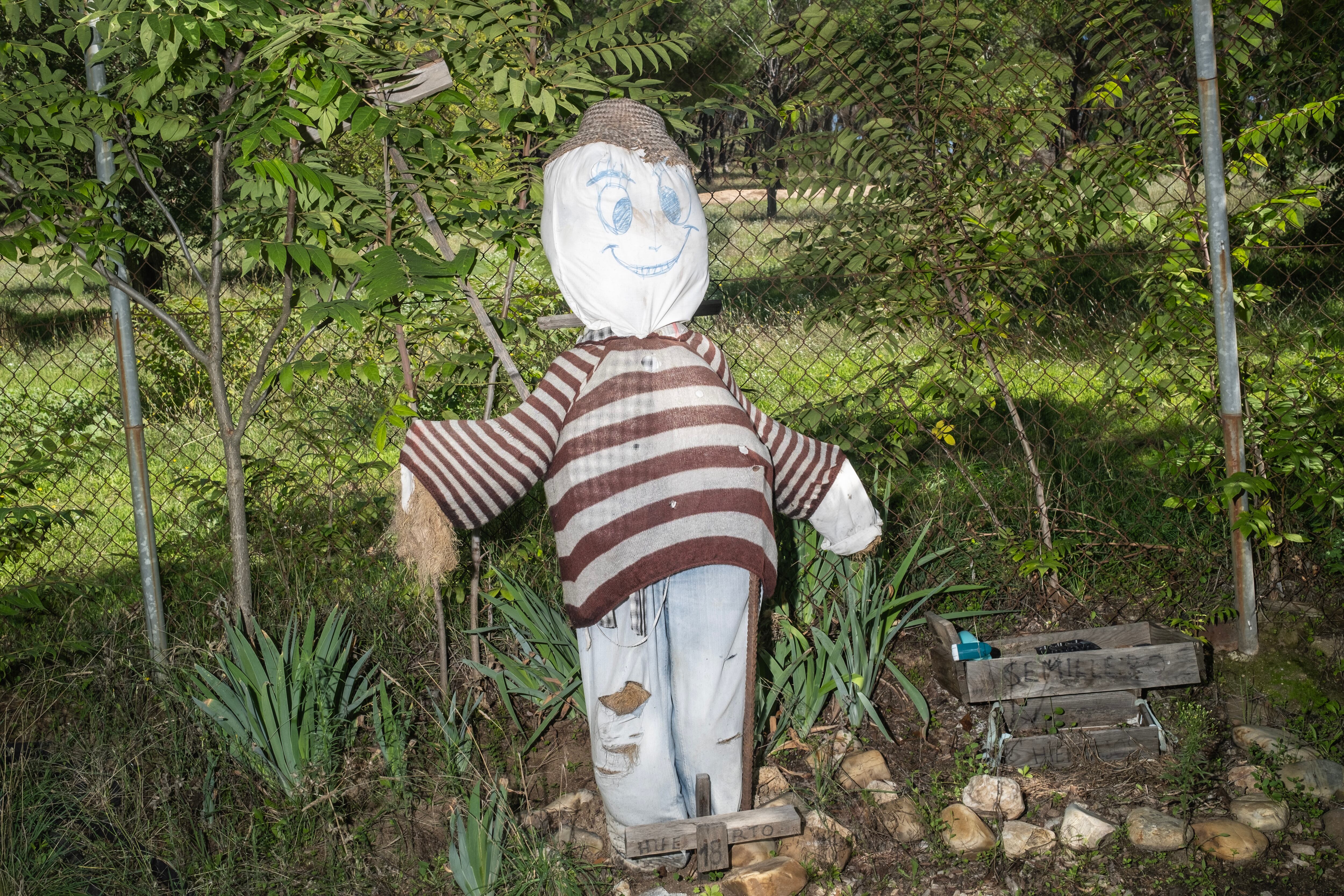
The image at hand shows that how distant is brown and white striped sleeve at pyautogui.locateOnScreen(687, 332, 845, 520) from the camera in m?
2.35

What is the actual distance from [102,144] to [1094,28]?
2827mm

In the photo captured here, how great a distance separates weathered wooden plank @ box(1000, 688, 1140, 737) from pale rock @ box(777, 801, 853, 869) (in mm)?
681

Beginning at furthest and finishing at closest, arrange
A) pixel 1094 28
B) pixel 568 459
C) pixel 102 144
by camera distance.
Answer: pixel 1094 28, pixel 102 144, pixel 568 459

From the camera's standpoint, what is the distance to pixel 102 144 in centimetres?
266

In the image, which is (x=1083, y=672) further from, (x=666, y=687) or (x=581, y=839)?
(x=581, y=839)

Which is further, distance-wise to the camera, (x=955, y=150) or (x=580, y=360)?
(x=955, y=150)

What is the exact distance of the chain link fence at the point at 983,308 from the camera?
297cm

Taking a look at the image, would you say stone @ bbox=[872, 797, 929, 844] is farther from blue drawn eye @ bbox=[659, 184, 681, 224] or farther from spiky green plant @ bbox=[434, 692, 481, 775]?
blue drawn eye @ bbox=[659, 184, 681, 224]

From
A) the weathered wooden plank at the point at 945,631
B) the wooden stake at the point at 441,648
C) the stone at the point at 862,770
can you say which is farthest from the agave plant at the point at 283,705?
the weathered wooden plank at the point at 945,631

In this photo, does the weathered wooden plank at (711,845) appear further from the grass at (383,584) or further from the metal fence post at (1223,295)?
the metal fence post at (1223,295)

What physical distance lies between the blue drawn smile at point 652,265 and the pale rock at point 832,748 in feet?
4.49

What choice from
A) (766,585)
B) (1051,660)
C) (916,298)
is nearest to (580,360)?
(766,585)

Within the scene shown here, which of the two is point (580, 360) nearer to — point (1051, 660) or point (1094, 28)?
point (1051, 660)

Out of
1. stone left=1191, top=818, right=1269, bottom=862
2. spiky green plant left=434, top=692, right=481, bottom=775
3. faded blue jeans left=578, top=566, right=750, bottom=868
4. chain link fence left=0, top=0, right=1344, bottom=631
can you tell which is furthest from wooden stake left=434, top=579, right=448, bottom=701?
stone left=1191, top=818, right=1269, bottom=862
